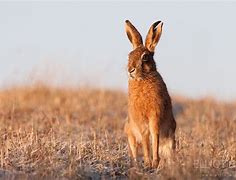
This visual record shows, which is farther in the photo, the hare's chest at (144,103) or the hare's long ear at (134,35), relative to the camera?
the hare's long ear at (134,35)

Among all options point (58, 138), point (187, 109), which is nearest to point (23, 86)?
point (187, 109)

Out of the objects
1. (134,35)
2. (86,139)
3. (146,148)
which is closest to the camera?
(146,148)

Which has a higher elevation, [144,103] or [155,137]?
[144,103]

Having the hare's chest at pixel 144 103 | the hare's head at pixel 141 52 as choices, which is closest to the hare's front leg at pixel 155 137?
the hare's chest at pixel 144 103

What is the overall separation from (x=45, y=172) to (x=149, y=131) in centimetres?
154

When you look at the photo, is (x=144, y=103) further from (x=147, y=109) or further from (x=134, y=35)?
(x=134, y=35)

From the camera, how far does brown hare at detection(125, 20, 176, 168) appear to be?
7820 millimetres

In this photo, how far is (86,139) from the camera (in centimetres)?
980

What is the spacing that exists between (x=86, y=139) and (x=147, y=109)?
7.11 feet

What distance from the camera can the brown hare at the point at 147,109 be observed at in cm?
782

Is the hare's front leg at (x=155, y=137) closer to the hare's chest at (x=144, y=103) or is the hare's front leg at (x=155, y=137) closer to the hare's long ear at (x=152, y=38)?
the hare's chest at (x=144, y=103)

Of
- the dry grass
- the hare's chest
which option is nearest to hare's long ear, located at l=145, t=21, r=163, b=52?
the hare's chest

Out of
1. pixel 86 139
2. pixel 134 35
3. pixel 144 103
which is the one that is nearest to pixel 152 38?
pixel 134 35

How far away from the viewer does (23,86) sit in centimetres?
1596
